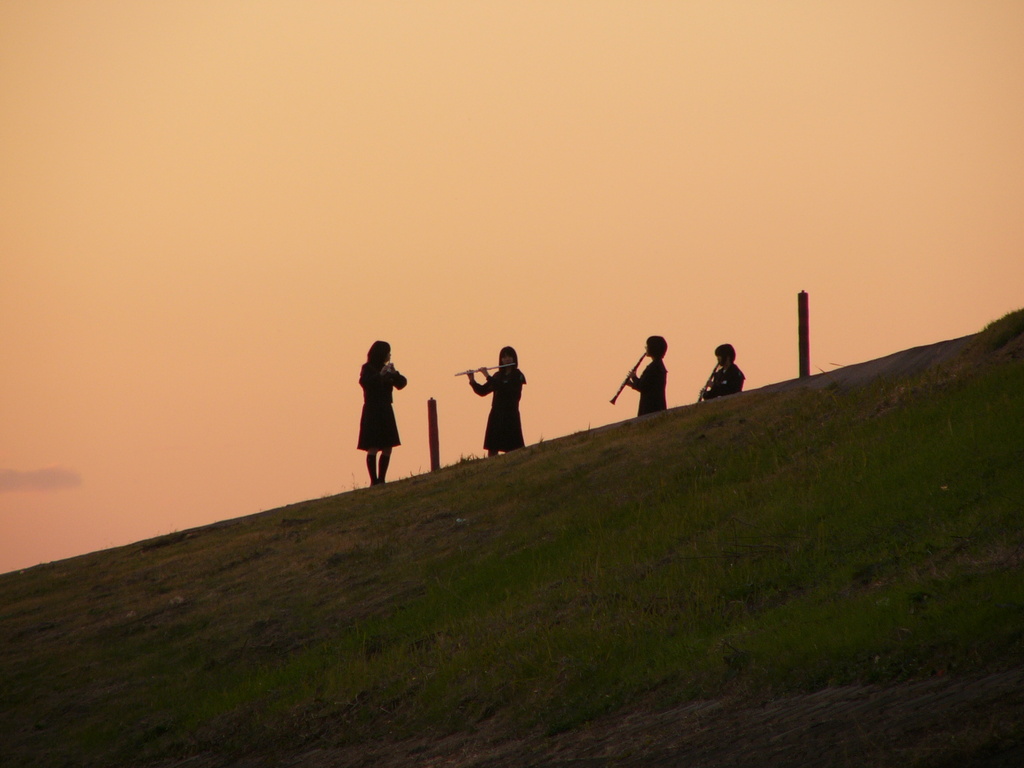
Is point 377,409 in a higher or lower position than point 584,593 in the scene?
higher

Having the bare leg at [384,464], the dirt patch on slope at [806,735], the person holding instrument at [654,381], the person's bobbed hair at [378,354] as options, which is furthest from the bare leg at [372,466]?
the dirt patch on slope at [806,735]

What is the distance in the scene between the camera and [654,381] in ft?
55.4

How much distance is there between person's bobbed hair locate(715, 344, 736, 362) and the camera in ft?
54.2

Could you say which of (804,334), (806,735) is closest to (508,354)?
(804,334)

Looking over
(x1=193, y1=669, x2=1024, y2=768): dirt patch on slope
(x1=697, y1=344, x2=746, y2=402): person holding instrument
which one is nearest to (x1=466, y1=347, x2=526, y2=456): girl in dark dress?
(x1=697, y1=344, x2=746, y2=402): person holding instrument

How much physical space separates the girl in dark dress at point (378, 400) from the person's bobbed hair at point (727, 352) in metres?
4.16

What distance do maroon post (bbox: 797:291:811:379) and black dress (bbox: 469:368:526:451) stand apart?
3700 millimetres

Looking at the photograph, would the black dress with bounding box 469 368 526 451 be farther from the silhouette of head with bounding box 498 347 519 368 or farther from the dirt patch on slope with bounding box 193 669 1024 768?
the dirt patch on slope with bounding box 193 669 1024 768

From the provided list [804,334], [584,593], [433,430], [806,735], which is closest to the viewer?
[806,735]

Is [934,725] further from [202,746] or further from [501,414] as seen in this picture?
[501,414]

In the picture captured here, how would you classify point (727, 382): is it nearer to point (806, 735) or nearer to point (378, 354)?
point (378, 354)

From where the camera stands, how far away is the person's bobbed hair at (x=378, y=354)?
53.6 ft

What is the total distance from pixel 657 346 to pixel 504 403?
2207 mm

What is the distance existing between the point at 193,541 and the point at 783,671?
10.8 m
